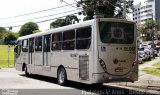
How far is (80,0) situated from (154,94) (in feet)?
91.4

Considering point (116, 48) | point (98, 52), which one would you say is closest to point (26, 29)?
point (116, 48)

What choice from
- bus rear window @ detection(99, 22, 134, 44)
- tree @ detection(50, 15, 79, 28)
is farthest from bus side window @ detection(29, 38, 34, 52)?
tree @ detection(50, 15, 79, 28)

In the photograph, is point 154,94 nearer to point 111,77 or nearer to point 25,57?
point 111,77

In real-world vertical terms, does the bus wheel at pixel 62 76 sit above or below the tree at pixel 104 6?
below

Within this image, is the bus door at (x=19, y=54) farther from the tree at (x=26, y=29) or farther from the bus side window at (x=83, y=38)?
the tree at (x=26, y=29)

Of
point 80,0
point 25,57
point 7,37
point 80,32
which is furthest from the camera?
point 7,37

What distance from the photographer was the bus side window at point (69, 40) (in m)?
16.5

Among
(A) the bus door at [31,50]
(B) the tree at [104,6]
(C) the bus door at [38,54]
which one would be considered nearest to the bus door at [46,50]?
(C) the bus door at [38,54]

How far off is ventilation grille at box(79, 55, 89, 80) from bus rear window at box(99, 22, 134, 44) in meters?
1.30

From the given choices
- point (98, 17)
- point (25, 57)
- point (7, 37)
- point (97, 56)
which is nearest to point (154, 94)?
point (97, 56)

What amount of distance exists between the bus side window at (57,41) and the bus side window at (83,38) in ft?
6.90

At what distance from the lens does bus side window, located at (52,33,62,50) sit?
17898 millimetres

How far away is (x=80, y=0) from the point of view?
40.4 m

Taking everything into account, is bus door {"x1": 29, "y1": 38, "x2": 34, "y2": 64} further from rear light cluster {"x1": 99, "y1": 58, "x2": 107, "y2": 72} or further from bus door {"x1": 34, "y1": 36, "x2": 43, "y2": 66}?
rear light cluster {"x1": 99, "y1": 58, "x2": 107, "y2": 72}
